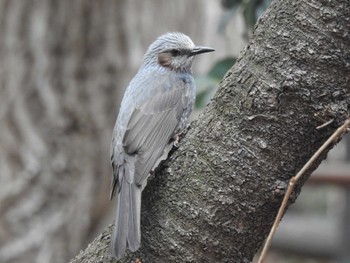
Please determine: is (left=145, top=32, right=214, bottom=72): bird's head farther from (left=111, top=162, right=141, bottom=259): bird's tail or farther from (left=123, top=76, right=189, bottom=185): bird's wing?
(left=111, top=162, right=141, bottom=259): bird's tail

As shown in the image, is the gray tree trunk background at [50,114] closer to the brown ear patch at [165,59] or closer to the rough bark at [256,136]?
the brown ear patch at [165,59]

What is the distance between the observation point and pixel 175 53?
13.8 ft

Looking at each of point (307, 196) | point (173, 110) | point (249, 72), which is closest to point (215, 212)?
point (249, 72)

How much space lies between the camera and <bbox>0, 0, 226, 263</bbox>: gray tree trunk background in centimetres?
596

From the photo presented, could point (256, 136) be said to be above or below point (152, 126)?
above

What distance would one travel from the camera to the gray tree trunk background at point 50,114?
5965 millimetres

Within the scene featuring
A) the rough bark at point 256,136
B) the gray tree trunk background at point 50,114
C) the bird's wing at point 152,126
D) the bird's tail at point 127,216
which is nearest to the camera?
the rough bark at point 256,136

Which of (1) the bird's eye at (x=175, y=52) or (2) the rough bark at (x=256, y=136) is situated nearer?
(2) the rough bark at (x=256, y=136)

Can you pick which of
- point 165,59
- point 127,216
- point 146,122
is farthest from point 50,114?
point 127,216

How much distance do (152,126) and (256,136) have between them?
3.88 feet

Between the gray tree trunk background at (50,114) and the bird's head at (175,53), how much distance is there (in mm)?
1843

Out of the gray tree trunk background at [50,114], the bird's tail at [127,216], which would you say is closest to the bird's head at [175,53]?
the bird's tail at [127,216]

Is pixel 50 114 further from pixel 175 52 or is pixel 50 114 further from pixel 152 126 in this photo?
pixel 152 126

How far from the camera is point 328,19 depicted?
85.6 inches
